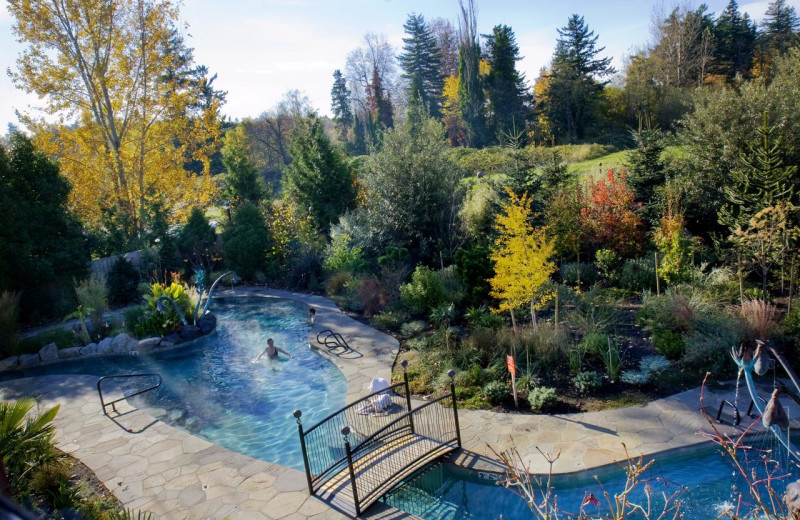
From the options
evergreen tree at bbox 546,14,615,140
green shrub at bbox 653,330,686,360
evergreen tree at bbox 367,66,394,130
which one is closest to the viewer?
green shrub at bbox 653,330,686,360

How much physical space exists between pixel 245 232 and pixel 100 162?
7.10m

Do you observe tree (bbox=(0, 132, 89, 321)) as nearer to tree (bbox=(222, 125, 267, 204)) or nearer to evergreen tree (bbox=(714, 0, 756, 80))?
tree (bbox=(222, 125, 267, 204))

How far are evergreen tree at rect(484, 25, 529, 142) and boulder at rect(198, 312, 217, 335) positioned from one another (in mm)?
25307

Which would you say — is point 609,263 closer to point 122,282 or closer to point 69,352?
point 69,352

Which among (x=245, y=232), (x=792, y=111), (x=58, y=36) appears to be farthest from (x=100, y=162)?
(x=792, y=111)

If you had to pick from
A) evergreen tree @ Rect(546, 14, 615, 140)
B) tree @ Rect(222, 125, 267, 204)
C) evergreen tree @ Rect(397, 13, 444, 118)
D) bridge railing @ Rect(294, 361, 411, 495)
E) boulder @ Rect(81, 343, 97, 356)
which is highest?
evergreen tree @ Rect(397, 13, 444, 118)

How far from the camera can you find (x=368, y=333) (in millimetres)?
11430

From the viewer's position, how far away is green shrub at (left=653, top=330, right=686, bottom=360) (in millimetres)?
8180

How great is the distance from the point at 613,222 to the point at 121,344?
12628 millimetres

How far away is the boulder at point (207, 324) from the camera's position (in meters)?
12.7

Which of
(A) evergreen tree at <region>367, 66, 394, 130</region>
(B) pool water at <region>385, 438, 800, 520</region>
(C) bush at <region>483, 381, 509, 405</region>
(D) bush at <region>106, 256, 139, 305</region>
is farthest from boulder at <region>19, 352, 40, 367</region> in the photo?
(A) evergreen tree at <region>367, 66, 394, 130</region>

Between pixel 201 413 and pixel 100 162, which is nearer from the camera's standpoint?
pixel 201 413

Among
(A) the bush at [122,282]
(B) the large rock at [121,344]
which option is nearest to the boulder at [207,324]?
(B) the large rock at [121,344]

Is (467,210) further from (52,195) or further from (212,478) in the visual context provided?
(52,195)
